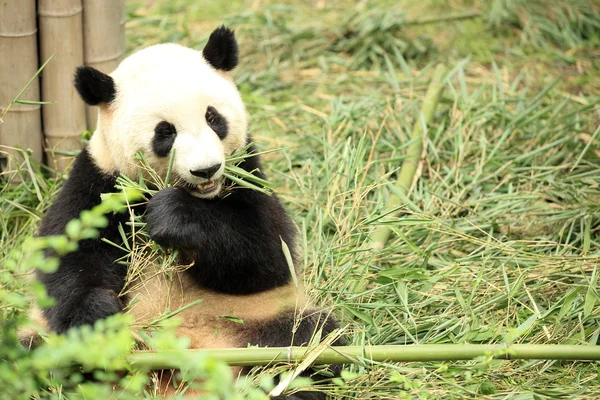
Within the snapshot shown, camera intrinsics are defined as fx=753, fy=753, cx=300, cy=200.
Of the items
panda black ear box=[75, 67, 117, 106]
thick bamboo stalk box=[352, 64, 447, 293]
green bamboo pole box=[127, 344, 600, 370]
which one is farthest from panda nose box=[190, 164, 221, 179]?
thick bamboo stalk box=[352, 64, 447, 293]

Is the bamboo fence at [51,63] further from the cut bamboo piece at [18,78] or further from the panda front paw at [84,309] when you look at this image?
the panda front paw at [84,309]

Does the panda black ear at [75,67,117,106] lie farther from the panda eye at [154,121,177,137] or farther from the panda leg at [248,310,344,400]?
the panda leg at [248,310,344,400]

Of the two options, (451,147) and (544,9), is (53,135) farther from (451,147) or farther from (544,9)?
(544,9)

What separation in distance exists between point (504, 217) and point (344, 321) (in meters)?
1.46

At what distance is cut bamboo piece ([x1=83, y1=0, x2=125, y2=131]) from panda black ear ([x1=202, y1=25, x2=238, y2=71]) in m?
1.23

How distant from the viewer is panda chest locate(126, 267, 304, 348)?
329 centimetres

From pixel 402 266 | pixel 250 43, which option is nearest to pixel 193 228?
pixel 402 266

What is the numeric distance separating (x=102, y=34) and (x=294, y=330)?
2.36 meters

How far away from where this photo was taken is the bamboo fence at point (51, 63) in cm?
423

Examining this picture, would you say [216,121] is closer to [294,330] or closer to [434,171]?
[294,330]

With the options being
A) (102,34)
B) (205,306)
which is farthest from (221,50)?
(102,34)

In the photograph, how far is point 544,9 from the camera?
7145 millimetres

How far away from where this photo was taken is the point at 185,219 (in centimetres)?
314

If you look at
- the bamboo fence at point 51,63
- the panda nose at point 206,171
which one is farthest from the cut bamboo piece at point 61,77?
the panda nose at point 206,171
